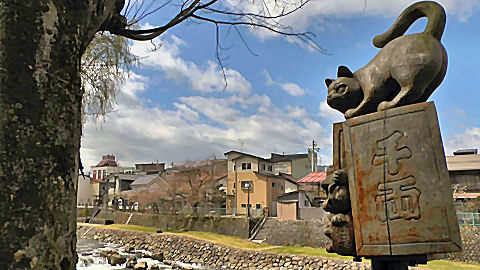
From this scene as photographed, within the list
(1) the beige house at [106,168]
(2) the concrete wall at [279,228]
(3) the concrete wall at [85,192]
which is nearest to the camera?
(2) the concrete wall at [279,228]

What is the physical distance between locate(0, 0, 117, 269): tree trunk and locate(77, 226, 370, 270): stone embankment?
14.5m

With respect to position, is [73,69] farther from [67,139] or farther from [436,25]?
[436,25]

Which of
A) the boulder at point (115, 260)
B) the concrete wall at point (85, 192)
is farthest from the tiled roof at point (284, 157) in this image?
the concrete wall at point (85, 192)

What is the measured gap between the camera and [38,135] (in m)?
Result: 1.64

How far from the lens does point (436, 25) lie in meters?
2.97

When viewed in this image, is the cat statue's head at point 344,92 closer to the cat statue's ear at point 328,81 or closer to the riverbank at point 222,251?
the cat statue's ear at point 328,81

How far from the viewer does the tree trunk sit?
5.13 ft

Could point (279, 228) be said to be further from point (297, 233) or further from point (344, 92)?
point (344, 92)

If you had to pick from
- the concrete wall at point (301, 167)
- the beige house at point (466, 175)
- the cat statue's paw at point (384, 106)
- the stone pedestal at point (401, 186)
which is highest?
the concrete wall at point (301, 167)

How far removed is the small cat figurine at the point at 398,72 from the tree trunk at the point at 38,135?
2.26 meters

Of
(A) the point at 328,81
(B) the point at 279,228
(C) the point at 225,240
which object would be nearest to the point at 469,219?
(B) the point at 279,228

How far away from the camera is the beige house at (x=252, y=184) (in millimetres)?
29891

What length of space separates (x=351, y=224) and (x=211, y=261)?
61.7 feet

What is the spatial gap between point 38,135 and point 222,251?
1983cm
